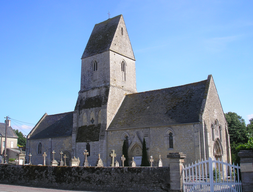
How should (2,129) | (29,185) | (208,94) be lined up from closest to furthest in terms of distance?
(29,185)
(208,94)
(2,129)

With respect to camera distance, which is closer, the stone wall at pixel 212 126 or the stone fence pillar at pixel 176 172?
the stone fence pillar at pixel 176 172

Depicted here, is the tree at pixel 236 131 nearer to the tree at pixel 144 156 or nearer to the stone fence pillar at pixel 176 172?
the tree at pixel 144 156

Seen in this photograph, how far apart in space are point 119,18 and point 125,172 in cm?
2647

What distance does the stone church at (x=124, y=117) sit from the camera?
84.0 ft

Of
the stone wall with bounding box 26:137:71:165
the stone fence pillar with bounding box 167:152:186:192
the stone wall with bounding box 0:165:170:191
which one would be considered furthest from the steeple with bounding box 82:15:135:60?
the stone fence pillar with bounding box 167:152:186:192

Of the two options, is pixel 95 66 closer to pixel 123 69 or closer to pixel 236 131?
pixel 123 69

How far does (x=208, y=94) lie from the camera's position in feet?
87.6

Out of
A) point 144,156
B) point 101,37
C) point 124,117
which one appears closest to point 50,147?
point 124,117

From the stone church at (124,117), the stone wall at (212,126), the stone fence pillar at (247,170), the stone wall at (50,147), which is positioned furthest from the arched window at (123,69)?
the stone fence pillar at (247,170)

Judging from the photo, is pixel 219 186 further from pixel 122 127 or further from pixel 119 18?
pixel 119 18

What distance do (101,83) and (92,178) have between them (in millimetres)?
18863

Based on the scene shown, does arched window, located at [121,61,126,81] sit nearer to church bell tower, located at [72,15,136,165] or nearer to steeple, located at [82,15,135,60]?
church bell tower, located at [72,15,136,165]

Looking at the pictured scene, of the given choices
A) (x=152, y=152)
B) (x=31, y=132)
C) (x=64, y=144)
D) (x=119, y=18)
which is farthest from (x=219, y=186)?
(x=31, y=132)

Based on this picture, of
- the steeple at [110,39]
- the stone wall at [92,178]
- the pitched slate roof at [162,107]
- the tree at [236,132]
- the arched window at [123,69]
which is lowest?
the stone wall at [92,178]
